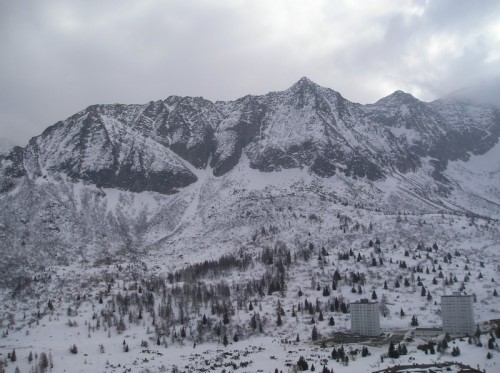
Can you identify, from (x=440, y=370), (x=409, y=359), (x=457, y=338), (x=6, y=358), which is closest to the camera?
(x=440, y=370)

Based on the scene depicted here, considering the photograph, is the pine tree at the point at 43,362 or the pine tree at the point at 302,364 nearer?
the pine tree at the point at 302,364

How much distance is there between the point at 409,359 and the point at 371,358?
14.6m

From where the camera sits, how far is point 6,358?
199875 mm

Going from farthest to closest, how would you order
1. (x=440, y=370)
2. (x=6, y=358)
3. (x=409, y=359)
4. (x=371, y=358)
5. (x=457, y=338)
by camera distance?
(x=6, y=358)
(x=457, y=338)
(x=371, y=358)
(x=409, y=359)
(x=440, y=370)

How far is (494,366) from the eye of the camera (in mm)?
151625

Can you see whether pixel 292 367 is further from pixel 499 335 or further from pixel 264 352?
pixel 499 335

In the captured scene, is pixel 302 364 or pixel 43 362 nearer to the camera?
pixel 302 364

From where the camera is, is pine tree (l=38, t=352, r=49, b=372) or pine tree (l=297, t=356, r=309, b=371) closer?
pine tree (l=297, t=356, r=309, b=371)

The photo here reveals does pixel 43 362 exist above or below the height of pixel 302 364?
above

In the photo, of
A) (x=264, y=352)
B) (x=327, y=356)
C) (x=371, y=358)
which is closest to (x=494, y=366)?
(x=371, y=358)

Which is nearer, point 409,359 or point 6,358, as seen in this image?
point 409,359

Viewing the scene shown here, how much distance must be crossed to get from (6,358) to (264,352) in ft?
290

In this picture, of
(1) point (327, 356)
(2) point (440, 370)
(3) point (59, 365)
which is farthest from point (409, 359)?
(3) point (59, 365)

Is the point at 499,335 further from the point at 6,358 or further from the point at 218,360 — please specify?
the point at 6,358
